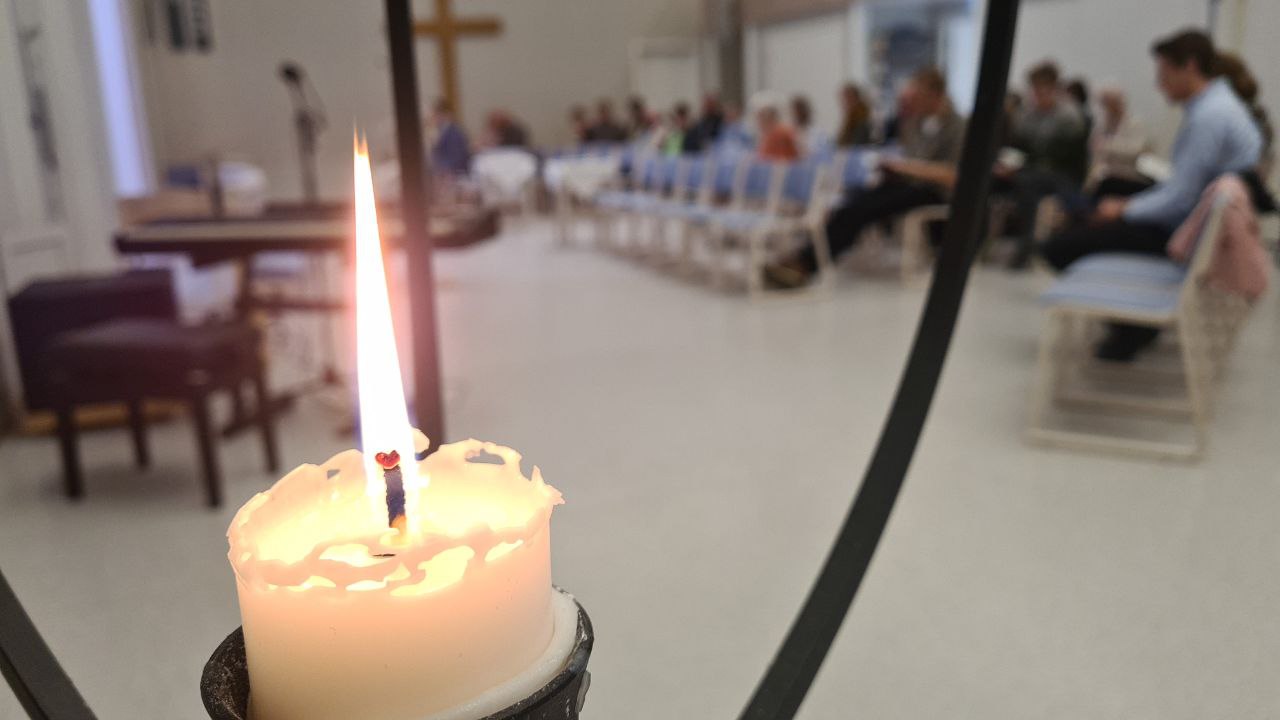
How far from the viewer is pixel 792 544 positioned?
2.42 m

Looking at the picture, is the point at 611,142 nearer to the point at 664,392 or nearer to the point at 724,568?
the point at 664,392

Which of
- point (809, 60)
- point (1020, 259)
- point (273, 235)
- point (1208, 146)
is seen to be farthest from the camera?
point (809, 60)

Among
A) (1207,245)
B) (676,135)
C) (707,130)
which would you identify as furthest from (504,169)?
(1207,245)

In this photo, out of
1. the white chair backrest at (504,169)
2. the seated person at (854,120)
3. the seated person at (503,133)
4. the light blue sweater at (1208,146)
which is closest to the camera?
the light blue sweater at (1208,146)

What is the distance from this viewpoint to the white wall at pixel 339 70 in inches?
371

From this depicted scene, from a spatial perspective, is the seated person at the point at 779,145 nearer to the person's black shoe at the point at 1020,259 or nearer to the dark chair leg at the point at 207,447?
the person's black shoe at the point at 1020,259

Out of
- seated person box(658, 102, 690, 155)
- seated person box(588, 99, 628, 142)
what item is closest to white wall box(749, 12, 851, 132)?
seated person box(658, 102, 690, 155)

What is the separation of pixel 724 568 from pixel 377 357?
200 cm

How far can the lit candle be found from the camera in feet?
1.18

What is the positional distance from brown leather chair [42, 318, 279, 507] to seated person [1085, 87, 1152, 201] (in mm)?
4662

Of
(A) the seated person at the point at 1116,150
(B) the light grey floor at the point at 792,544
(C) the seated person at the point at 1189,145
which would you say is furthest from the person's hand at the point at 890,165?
(C) the seated person at the point at 1189,145

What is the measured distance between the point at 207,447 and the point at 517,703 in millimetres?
2619

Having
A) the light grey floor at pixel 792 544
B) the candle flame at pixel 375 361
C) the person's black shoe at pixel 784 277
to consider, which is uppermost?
the candle flame at pixel 375 361

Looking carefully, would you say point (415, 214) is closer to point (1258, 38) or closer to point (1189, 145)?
point (1189, 145)
